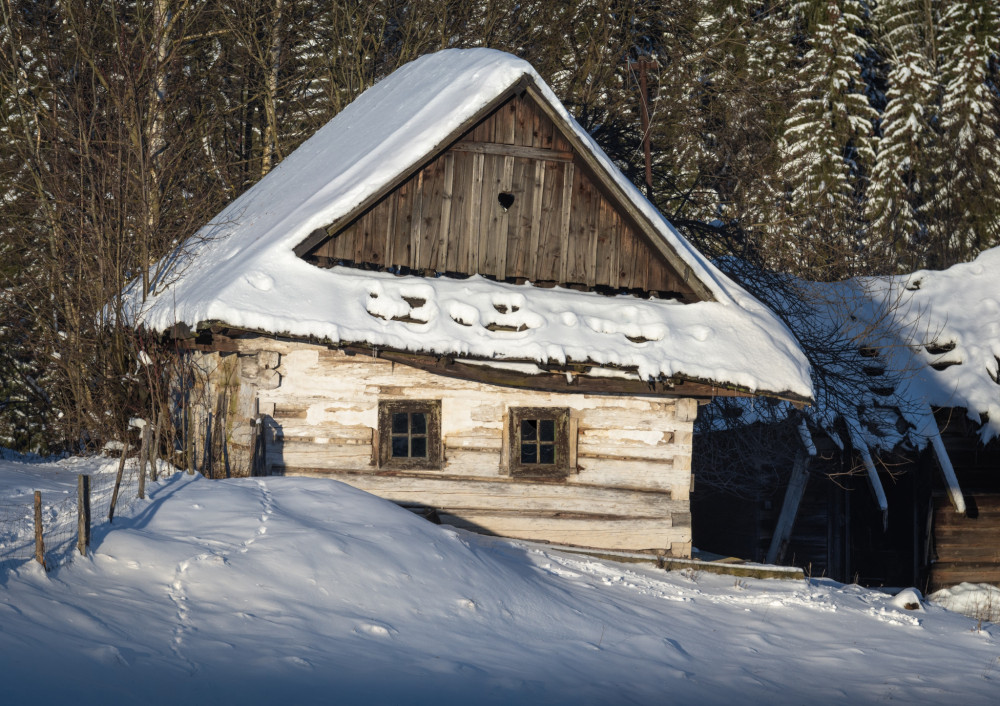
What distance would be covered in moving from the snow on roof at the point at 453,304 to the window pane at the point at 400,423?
4.14ft

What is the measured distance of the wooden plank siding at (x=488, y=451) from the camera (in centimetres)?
1101

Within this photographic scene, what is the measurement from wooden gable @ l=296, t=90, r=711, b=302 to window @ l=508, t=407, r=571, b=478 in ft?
5.39

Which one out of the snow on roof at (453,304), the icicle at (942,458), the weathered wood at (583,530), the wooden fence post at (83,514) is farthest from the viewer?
the icicle at (942,458)

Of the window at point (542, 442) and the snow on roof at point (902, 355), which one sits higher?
the snow on roof at point (902, 355)

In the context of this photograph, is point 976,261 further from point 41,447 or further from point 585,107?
point 41,447

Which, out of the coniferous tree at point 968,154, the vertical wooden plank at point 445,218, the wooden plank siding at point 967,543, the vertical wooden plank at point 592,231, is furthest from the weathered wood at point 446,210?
the coniferous tree at point 968,154

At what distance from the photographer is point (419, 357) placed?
10.5m

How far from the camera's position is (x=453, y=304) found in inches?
431

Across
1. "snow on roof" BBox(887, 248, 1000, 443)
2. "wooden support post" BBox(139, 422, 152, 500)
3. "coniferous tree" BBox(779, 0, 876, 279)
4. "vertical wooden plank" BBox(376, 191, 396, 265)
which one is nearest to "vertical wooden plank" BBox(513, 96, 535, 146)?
"vertical wooden plank" BBox(376, 191, 396, 265)

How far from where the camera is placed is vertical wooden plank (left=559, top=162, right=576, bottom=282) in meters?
12.0

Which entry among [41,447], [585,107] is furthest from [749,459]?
[41,447]

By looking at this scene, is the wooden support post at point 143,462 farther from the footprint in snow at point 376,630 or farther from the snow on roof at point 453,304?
the footprint in snow at point 376,630

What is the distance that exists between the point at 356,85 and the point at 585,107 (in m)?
5.38

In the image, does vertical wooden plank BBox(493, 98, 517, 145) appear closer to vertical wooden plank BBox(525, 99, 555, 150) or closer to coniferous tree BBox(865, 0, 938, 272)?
vertical wooden plank BBox(525, 99, 555, 150)
